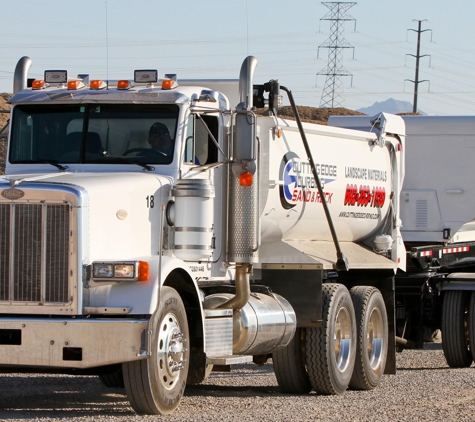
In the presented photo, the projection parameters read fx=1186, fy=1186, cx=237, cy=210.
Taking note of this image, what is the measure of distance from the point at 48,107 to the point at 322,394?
434 cm

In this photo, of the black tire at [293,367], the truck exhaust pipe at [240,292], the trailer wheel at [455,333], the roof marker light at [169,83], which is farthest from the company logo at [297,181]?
the trailer wheel at [455,333]

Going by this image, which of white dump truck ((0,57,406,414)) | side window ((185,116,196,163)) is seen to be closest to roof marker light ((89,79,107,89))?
white dump truck ((0,57,406,414))

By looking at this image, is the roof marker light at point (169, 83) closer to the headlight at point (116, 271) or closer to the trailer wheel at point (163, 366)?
the trailer wheel at point (163, 366)

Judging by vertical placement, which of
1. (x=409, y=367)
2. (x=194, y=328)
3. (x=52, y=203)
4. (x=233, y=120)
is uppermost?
(x=233, y=120)

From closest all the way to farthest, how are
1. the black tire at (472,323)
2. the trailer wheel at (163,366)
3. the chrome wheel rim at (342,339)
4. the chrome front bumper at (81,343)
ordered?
the chrome front bumper at (81,343) < the trailer wheel at (163,366) < the chrome wheel rim at (342,339) < the black tire at (472,323)

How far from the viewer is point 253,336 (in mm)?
11625

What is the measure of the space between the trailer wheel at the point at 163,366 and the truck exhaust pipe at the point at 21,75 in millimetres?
3147

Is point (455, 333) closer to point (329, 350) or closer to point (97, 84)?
point (329, 350)

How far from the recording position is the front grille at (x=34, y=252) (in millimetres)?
9688

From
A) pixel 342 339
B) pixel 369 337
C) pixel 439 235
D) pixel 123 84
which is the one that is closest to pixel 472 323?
pixel 439 235

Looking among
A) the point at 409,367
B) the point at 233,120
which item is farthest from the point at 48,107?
the point at 409,367

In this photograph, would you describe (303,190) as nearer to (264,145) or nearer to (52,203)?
(264,145)

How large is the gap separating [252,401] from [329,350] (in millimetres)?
1507

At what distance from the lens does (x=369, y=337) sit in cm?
1427
